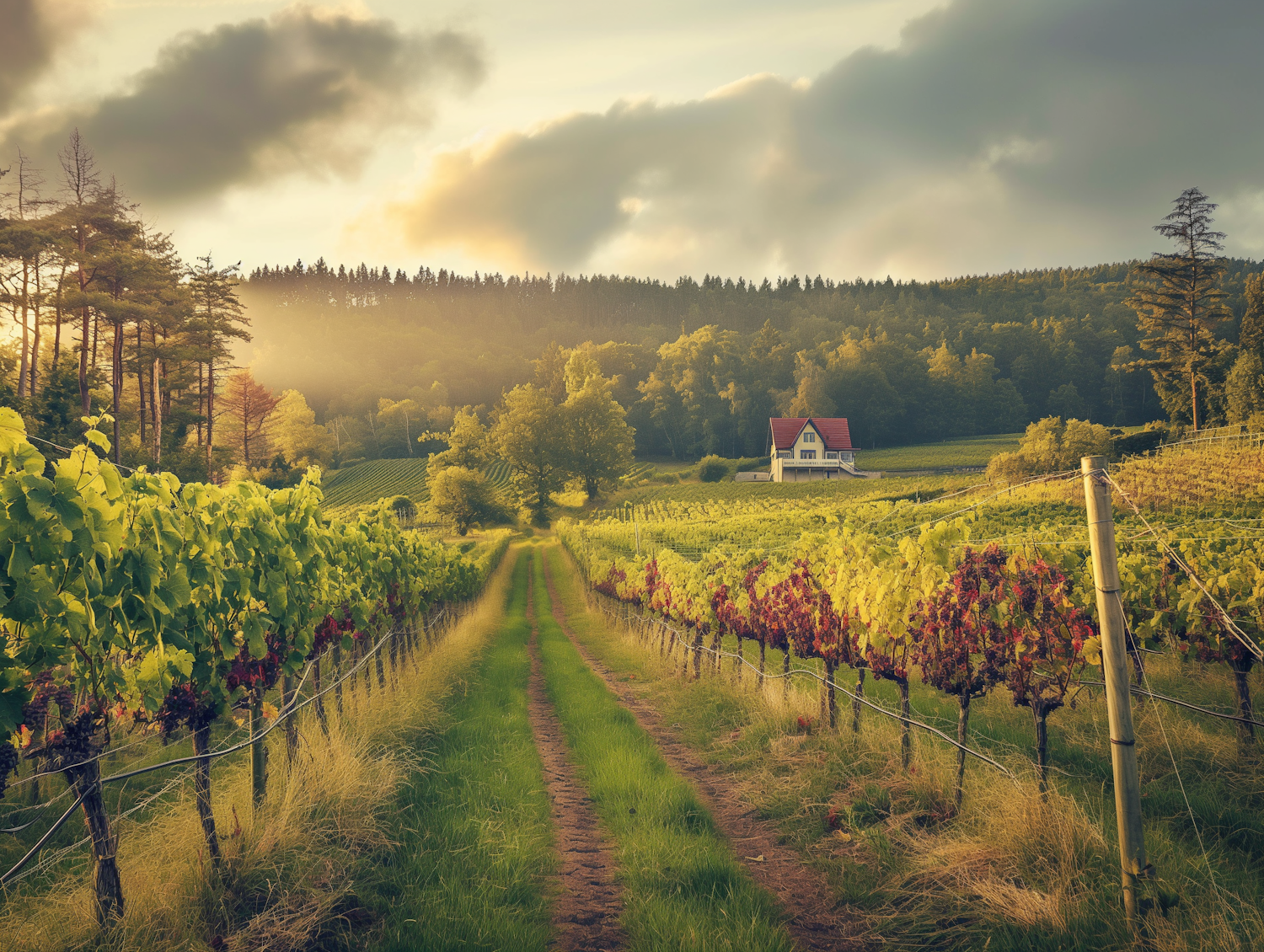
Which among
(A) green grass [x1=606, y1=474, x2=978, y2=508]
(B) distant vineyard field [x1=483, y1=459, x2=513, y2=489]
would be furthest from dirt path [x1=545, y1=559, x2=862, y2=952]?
(B) distant vineyard field [x1=483, y1=459, x2=513, y2=489]

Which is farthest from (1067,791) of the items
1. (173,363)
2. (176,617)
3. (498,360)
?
(498,360)

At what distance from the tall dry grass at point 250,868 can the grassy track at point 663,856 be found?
2097mm

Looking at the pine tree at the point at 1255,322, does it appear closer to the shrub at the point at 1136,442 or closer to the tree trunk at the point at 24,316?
the shrub at the point at 1136,442

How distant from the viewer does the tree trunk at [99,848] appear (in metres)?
4.03

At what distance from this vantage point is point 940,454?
282 feet

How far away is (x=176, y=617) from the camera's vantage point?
192 inches

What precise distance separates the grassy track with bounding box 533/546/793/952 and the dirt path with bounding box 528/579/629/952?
0.13 meters

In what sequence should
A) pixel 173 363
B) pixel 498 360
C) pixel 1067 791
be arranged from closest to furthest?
pixel 1067 791 → pixel 173 363 → pixel 498 360

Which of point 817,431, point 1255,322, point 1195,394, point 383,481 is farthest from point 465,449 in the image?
point 1255,322

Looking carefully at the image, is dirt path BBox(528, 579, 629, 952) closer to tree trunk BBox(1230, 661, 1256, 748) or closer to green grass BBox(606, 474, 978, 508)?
A: tree trunk BBox(1230, 661, 1256, 748)

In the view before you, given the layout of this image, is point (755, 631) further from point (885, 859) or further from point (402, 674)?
point (402, 674)

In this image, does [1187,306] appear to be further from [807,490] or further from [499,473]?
[499,473]

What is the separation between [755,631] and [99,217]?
142ft

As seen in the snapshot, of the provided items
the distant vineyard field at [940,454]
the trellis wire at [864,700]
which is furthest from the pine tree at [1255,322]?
the trellis wire at [864,700]
